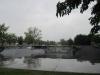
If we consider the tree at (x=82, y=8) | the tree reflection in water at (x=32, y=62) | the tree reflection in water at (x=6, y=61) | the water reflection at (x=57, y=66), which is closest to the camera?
the tree at (x=82, y=8)

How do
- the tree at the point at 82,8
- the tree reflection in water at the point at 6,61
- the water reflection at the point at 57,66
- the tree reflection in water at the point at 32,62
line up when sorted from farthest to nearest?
1. the tree reflection in water at the point at 6,61
2. the tree reflection in water at the point at 32,62
3. the water reflection at the point at 57,66
4. the tree at the point at 82,8

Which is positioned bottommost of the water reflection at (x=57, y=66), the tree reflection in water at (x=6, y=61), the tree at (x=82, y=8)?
the water reflection at (x=57, y=66)

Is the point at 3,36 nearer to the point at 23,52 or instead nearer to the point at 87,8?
the point at 23,52

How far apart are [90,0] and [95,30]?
164cm

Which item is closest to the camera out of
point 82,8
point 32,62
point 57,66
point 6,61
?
point 82,8

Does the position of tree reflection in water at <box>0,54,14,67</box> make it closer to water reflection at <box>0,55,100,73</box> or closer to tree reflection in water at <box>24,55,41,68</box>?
water reflection at <box>0,55,100,73</box>

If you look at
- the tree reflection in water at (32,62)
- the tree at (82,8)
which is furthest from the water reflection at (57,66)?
the tree at (82,8)

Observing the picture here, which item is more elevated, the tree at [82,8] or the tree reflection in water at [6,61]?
the tree at [82,8]

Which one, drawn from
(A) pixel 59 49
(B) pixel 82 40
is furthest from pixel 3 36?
(A) pixel 59 49

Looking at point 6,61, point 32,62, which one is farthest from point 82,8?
point 6,61

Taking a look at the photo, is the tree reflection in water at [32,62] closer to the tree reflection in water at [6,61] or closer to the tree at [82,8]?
the tree reflection in water at [6,61]

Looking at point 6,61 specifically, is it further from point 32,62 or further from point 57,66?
point 57,66

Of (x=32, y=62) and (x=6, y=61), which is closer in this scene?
(x=32, y=62)

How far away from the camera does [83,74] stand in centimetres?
1020
